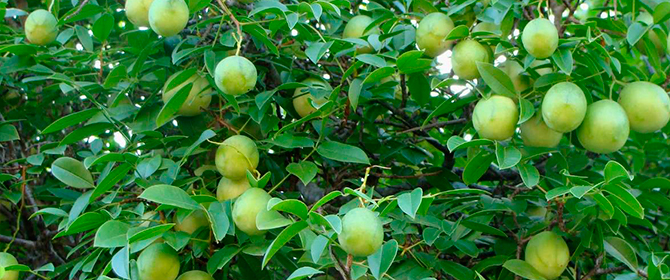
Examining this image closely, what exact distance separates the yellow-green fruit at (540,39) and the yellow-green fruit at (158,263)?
849mm

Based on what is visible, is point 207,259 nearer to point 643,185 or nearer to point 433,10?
point 433,10

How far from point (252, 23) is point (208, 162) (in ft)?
1.99

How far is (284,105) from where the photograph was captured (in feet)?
6.75

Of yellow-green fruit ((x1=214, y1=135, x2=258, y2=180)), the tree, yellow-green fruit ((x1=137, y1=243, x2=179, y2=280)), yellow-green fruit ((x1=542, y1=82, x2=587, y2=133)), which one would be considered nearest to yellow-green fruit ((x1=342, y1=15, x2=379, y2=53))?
the tree

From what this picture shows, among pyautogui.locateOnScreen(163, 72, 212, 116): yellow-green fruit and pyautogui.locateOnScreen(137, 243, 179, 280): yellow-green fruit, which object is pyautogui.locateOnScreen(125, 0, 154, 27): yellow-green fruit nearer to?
pyautogui.locateOnScreen(163, 72, 212, 116): yellow-green fruit

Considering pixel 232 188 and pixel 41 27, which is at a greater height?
pixel 41 27

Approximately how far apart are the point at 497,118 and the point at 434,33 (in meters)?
0.32

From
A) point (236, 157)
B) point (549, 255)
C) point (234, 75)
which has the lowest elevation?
point (549, 255)

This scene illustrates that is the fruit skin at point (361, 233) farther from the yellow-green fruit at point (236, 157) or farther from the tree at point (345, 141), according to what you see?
the yellow-green fruit at point (236, 157)

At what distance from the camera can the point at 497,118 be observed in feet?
5.32

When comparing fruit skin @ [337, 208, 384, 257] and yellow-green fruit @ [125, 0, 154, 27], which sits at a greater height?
yellow-green fruit @ [125, 0, 154, 27]

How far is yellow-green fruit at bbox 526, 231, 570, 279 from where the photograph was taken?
5.90ft

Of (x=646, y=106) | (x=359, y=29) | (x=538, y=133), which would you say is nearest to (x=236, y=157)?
(x=359, y=29)

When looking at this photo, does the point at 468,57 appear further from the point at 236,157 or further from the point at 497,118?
the point at 236,157
